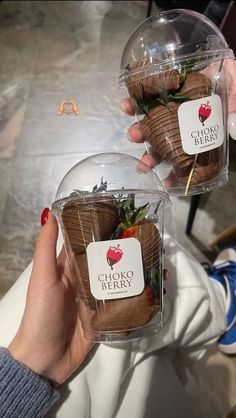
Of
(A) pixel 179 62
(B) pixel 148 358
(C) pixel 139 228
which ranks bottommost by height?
(B) pixel 148 358

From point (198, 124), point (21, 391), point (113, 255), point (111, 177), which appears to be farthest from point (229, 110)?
point (21, 391)

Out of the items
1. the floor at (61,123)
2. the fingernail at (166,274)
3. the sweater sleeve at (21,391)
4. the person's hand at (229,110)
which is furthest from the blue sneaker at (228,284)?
the sweater sleeve at (21,391)

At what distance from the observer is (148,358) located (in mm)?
681

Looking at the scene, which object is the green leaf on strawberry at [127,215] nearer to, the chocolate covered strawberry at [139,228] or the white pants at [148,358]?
the chocolate covered strawberry at [139,228]

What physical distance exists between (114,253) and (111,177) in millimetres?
136

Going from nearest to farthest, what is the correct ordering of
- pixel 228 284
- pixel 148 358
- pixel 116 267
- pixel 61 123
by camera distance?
pixel 116 267
pixel 148 358
pixel 228 284
pixel 61 123

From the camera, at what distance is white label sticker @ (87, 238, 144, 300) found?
509 mm

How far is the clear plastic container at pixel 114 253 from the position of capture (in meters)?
0.51

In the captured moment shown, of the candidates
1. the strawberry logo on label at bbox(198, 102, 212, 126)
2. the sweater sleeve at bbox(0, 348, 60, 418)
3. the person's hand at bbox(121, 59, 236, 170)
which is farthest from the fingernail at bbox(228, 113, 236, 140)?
the sweater sleeve at bbox(0, 348, 60, 418)

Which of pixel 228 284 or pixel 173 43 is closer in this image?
pixel 173 43

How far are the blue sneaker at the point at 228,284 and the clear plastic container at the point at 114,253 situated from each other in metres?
0.30

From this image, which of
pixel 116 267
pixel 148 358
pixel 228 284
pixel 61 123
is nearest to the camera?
pixel 116 267

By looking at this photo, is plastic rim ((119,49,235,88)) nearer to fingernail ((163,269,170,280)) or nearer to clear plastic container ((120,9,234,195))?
clear plastic container ((120,9,234,195))

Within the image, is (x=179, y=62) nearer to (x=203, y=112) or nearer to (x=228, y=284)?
(x=203, y=112)
